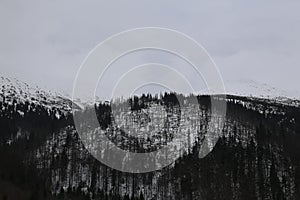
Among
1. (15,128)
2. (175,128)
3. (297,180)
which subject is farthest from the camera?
(15,128)

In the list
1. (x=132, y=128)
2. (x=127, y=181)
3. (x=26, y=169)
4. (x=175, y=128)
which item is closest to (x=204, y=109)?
(x=175, y=128)

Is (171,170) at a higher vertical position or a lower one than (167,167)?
lower

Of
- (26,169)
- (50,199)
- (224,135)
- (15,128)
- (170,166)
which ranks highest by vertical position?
(15,128)

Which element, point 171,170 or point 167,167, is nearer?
point 171,170

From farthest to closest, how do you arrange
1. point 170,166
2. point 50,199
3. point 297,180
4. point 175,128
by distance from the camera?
point 175,128
point 170,166
point 297,180
point 50,199

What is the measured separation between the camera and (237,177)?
96875mm

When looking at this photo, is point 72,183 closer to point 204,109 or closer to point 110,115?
point 110,115

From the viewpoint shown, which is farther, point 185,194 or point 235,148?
point 235,148

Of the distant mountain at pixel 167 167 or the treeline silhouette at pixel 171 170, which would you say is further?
the distant mountain at pixel 167 167

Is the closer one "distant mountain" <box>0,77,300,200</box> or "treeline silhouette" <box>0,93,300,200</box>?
"treeline silhouette" <box>0,93,300,200</box>

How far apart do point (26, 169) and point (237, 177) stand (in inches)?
1743

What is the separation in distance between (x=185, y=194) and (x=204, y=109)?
74254 mm

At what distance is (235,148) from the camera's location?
11538 cm

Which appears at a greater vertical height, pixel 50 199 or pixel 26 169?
pixel 26 169
